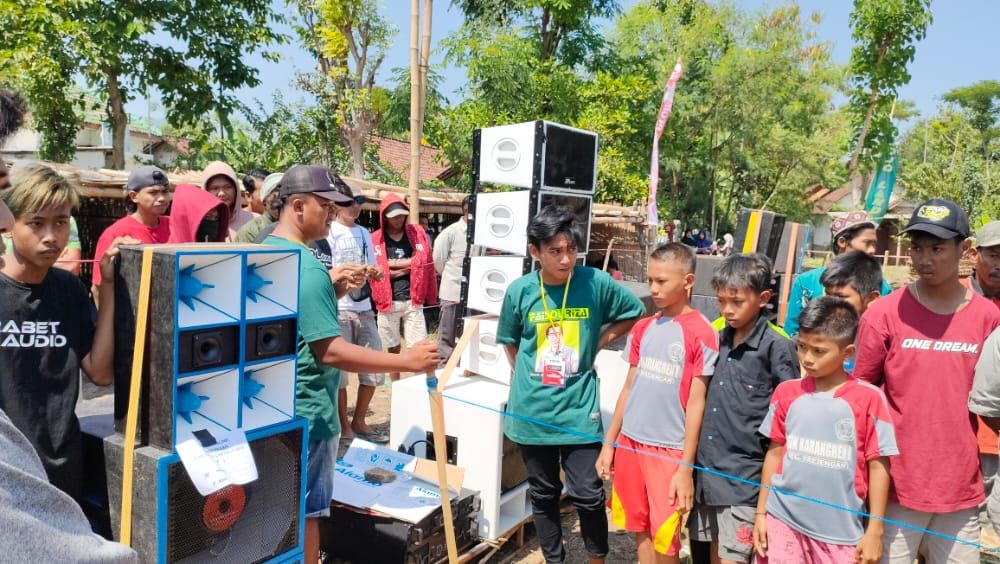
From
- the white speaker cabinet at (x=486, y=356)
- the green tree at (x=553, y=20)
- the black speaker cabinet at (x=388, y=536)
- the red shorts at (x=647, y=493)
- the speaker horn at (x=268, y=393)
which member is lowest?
the black speaker cabinet at (x=388, y=536)

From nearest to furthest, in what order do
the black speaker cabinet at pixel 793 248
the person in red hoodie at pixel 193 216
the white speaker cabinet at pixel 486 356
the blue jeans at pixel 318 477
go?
1. the blue jeans at pixel 318 477
2. the person in red hoodie at pixel 193 216
3. the white speaker cabinet at pixel 486 356
4. the black speaker cabinet at pixel 793 248

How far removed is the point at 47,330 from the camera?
200 cm

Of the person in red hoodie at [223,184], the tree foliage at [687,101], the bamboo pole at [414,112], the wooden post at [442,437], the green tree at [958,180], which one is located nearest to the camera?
the wooden post at [442,437]

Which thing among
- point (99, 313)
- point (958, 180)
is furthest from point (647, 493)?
point (958, 180)

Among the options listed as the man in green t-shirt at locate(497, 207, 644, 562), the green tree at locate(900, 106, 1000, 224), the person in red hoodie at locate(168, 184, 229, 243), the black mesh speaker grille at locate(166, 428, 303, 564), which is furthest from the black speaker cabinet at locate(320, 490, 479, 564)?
the green tree at locate(900, 106, 1000, 224)

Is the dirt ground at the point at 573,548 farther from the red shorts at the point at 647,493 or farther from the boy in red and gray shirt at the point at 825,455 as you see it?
the boy in red and gray shirt at the point at 825,455

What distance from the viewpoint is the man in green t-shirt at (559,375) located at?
2850 millimetres

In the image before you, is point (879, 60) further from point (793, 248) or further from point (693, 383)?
point (693, 383)

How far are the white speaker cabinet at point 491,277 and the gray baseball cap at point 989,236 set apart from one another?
7.05 feet

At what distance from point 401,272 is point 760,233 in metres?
3.76

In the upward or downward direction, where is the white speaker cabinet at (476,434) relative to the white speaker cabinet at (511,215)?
downward

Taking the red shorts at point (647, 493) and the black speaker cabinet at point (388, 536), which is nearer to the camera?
the red shorts at point (647, 493)

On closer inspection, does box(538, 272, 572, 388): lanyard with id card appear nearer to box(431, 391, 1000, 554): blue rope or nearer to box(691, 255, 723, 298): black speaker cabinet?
box(431, 391, 1000, 554): blue rope

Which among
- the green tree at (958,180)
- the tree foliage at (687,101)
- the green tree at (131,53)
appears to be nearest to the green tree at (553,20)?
the tree foliage at (687,101)
